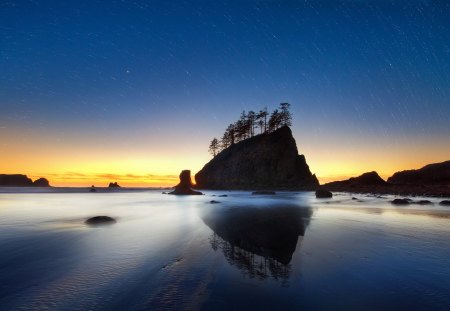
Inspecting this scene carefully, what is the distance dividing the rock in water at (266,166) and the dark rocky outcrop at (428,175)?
95.6 ft

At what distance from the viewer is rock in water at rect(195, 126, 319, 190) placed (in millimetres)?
99562

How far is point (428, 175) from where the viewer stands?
272 feet

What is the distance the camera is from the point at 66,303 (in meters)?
5.72

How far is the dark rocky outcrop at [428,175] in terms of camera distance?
256 feet

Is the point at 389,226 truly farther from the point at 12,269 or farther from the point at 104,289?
the point at 12,269

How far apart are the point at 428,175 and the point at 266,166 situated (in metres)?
51.1

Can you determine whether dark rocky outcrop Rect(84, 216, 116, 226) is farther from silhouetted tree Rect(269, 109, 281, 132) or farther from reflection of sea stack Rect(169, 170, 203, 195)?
silhouetted tree Rect(269, 109, 281, 132)

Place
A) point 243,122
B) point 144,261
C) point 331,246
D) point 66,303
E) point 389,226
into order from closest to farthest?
1. point 66,303
2. point 144,261
3. point 331,246
4. point 389,226
5. point 243,122

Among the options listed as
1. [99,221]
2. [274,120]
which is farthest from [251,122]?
[99,221]

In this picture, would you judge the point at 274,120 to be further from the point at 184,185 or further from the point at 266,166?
the point at 184,185

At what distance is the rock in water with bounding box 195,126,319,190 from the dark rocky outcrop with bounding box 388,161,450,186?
2914 cm

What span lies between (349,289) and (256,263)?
2.97 m

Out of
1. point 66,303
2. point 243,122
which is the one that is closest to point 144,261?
point 66,303

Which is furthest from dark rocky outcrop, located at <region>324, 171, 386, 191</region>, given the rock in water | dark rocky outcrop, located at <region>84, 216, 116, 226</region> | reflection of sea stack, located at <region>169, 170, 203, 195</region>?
dark rocky outcrop, located at <region>84, 216, 116, 226</region>
